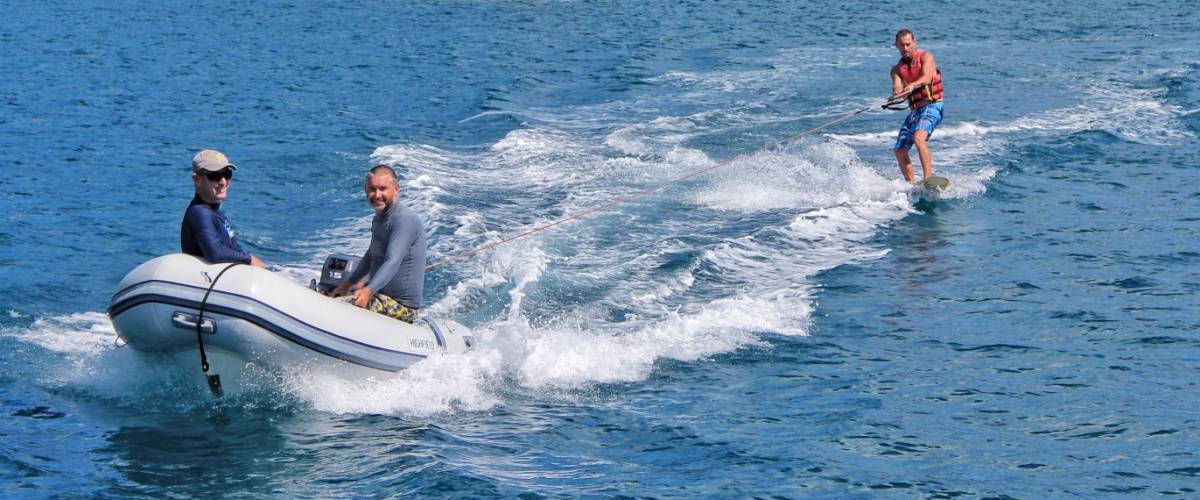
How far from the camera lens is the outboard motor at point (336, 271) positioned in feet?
29.2

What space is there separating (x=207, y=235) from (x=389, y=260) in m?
1.08

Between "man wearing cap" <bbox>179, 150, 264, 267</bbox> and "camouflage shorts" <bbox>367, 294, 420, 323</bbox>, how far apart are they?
31.5 inches

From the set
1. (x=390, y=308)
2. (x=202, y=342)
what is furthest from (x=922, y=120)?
(x=202, y=342)

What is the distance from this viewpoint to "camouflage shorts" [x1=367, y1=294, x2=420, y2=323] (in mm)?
8751

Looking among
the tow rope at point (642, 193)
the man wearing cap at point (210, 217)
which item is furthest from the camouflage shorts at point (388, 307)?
the tow rope at point (642, 193)

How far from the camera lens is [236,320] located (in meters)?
7.99

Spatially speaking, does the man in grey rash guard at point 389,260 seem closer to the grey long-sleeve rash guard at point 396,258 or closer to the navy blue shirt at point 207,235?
the grey long-sleeve rash guard at point 396,258

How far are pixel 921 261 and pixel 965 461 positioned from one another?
4.85m

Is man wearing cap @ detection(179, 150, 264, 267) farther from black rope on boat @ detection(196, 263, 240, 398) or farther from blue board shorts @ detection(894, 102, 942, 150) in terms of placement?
blue board shorts @ detection(894, 102, 942, 150)

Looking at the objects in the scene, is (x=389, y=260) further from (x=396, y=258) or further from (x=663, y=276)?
(x=663, y=276)

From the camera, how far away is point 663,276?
1161 cm

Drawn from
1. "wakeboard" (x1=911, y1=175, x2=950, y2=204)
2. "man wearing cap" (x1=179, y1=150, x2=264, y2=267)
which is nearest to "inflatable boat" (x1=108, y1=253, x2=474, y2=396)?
"man wearing cap" (x1=179, y1=150, x2=264, y2=267)

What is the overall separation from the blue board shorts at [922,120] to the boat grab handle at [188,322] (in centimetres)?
887

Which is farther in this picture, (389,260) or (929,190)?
(929,190)
